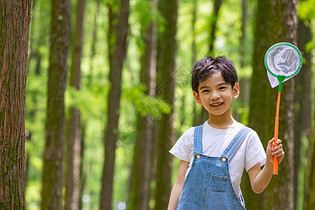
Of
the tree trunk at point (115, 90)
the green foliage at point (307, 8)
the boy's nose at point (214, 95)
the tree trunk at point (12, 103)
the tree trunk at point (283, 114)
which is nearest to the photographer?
the boy's nose at point (214, 95)

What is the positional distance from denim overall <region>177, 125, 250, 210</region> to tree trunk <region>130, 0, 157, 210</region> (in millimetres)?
8232

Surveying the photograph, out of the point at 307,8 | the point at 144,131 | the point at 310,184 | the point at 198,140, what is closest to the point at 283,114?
the point at 310,184

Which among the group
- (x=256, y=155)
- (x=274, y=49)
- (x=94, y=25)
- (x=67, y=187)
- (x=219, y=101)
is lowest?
(x=67, y=187)

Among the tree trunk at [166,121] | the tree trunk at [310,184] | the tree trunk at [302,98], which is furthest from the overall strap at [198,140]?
the tree trunk at [302,98]

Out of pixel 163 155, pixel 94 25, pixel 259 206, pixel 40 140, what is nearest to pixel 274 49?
pixel 259 206

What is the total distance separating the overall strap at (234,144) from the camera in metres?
3.24

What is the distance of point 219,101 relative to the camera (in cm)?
332

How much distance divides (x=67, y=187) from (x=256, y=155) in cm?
1167

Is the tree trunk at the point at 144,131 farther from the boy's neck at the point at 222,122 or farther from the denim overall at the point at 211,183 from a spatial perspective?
the denim overall at the point at 211,183

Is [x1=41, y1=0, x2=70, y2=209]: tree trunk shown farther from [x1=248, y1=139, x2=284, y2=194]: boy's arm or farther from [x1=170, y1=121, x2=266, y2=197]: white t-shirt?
[x1=248, y1=139, x2=284, y2=194]: boy's arm

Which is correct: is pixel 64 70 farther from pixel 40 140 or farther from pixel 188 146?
pixel 40 140

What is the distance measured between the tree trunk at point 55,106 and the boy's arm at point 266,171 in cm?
580

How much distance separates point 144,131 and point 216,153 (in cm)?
872

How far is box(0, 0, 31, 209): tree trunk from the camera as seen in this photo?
410cm
